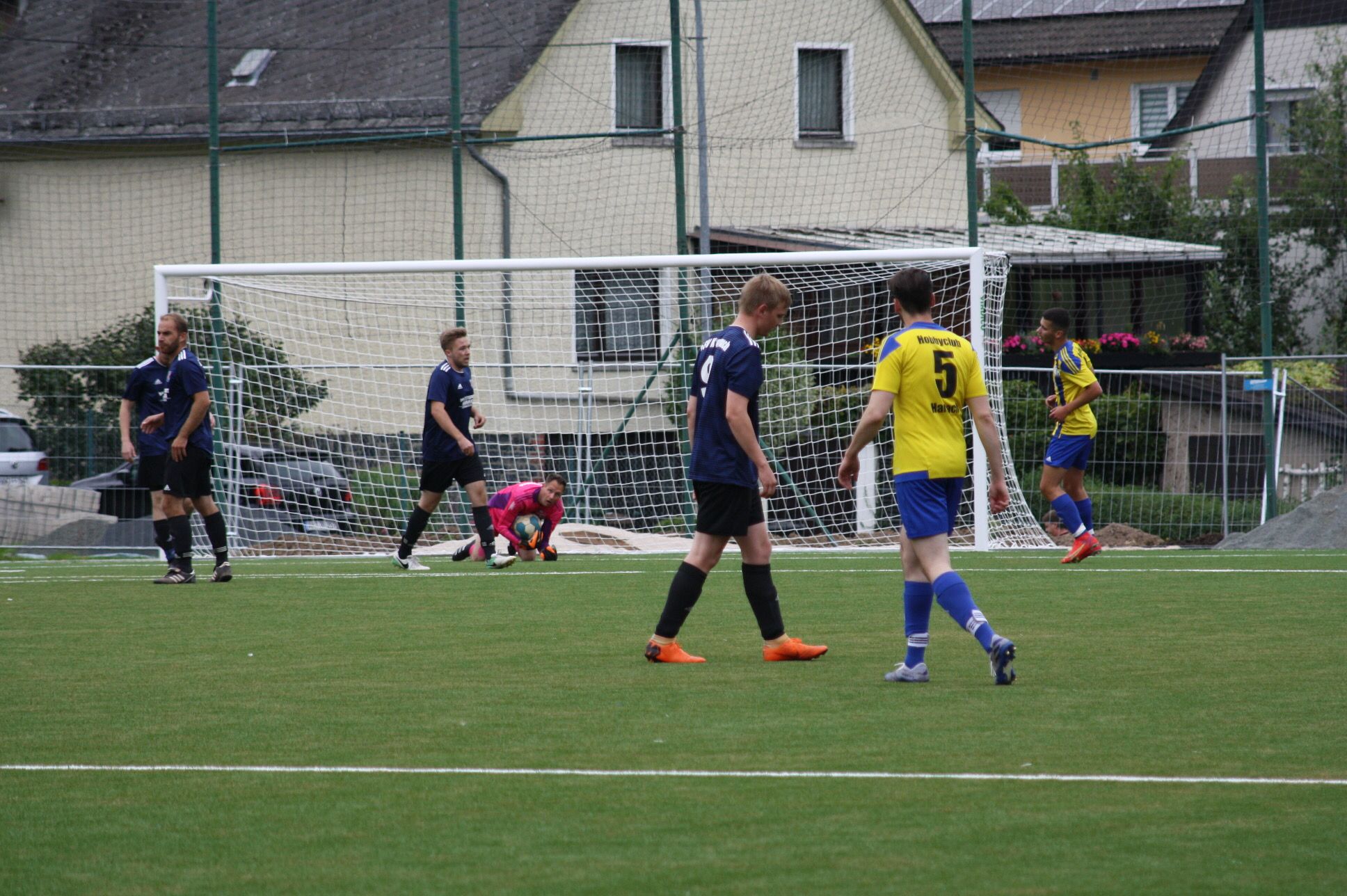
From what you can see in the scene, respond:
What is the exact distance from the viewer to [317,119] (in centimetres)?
2381

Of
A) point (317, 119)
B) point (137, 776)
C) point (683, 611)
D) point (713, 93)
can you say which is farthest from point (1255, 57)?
point (137, 776)

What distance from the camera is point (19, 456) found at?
1977cm

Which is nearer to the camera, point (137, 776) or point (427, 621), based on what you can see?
point (137, 776)

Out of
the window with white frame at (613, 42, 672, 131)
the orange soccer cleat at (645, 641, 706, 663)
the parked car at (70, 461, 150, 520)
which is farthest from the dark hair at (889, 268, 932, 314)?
the window with white frame at (613, 42, 672, 131)

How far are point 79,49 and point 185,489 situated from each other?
57.6 feet

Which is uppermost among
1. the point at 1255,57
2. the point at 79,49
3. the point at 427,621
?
the point at 79,49

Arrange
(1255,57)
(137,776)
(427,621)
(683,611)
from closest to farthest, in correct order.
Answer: (137,776) < (683,611) < (427,621) < (1255,57)

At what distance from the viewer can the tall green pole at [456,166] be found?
19.5m

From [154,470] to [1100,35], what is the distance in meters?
25.2

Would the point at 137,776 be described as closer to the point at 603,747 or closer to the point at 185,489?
the point at 603,747

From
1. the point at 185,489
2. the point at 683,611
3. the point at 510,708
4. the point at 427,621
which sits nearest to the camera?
the point at 510,708

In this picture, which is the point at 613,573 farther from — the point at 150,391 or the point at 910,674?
the point at 910,674

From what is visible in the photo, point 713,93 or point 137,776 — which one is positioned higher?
point 713,93

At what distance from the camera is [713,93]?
967 inches
